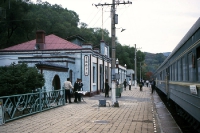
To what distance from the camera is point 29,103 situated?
12.6 m

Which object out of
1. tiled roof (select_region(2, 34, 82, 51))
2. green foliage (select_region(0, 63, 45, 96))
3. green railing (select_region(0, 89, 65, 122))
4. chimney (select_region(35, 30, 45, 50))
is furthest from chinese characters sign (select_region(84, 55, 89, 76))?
green foliage (select_region(0, 63, 45, 96))

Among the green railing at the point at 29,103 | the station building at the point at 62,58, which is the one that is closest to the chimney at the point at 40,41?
the station building at the point at 62,58

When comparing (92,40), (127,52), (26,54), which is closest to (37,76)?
→ (26,54)

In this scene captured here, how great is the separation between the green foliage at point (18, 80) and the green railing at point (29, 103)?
45 centimetres

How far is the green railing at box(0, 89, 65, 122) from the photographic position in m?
10.9

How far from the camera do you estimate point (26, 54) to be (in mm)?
28172

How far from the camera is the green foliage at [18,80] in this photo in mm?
12328

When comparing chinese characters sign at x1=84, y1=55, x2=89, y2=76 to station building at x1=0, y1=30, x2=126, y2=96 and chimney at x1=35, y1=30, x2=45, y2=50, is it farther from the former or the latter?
chimney at x1=35, y1=30, x2=45, y2=50

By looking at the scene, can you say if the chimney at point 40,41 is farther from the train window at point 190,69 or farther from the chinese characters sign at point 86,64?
the train window at point 190,69

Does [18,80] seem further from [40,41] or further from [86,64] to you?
[40,41]

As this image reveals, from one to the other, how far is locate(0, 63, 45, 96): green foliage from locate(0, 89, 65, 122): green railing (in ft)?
1.46

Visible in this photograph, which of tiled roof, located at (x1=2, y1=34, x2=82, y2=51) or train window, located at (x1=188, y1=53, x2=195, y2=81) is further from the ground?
tiled roof, located at (x1=2, y1=34, x2=82, y2=51)

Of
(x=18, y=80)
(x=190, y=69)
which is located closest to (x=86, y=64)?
(x=18, y=80)

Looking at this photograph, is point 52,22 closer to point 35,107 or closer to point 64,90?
point 64,90
